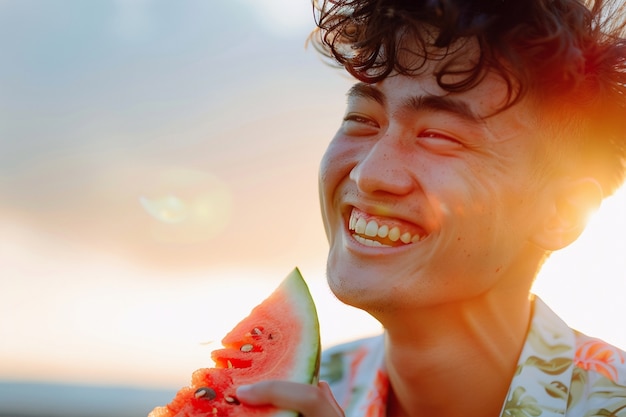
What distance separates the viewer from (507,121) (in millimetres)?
2783

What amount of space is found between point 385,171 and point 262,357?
0.84 m

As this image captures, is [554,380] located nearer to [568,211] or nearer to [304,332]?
[568,211]

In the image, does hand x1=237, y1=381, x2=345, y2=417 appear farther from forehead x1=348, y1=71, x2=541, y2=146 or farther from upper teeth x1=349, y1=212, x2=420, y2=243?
forehead x1=348, y1=71, x2=541, y2=146

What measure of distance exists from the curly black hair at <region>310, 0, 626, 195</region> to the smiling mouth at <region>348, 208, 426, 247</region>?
544mm

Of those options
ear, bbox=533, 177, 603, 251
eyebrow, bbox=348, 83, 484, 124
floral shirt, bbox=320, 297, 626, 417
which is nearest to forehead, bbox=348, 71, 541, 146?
eyebrow, bbox=348, 83, 484, 124

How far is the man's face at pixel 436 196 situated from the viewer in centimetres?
270

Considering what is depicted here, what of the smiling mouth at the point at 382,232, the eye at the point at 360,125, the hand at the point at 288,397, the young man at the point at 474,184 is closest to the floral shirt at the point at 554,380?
the young man at the point at 474,184

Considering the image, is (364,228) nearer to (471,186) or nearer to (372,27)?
(471,186)

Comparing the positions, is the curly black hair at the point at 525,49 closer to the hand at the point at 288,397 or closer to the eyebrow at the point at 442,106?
the eyebrow at the point at 442,106

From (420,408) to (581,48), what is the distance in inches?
66.1

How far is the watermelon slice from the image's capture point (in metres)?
2.52

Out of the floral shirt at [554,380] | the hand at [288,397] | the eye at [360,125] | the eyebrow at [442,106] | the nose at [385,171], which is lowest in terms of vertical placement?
the hand at [288,397]

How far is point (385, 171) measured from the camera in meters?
2.69

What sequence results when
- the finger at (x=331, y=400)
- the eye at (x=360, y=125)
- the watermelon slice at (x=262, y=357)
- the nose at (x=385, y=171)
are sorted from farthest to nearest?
1. the eye at (x=360, y=125)
2. the nose at (x=385, y=171)
3. the watermelon slice at (x=262, y=357)
4. the finger at (x=331, y=400)
